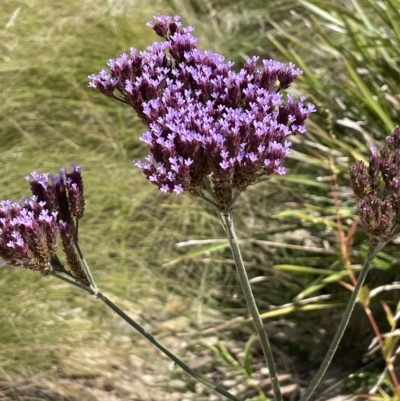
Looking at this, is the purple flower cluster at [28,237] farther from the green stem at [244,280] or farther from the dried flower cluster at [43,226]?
the green stem at [244,280]

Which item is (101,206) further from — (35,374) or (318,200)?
(318,200)

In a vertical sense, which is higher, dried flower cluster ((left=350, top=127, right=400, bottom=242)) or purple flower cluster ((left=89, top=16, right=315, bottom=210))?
purple flower cluster ((left=89, top=16, right=315, bottom=210))

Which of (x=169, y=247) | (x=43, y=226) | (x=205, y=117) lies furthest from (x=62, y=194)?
(x=169, y=247)

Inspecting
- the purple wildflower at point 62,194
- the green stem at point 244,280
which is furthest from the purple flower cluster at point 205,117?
the purple wildflower at point 62,194

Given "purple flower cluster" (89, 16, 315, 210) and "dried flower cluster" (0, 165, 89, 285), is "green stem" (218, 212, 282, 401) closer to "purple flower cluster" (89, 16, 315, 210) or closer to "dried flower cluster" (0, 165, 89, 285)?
"purple flower cluster" (89, 16, 315, 210)

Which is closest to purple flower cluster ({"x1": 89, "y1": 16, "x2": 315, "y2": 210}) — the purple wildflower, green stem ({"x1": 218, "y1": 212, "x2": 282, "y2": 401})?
green stem ({"x1": 218, "y1": 212, "x2": 282, "y2": 401})
